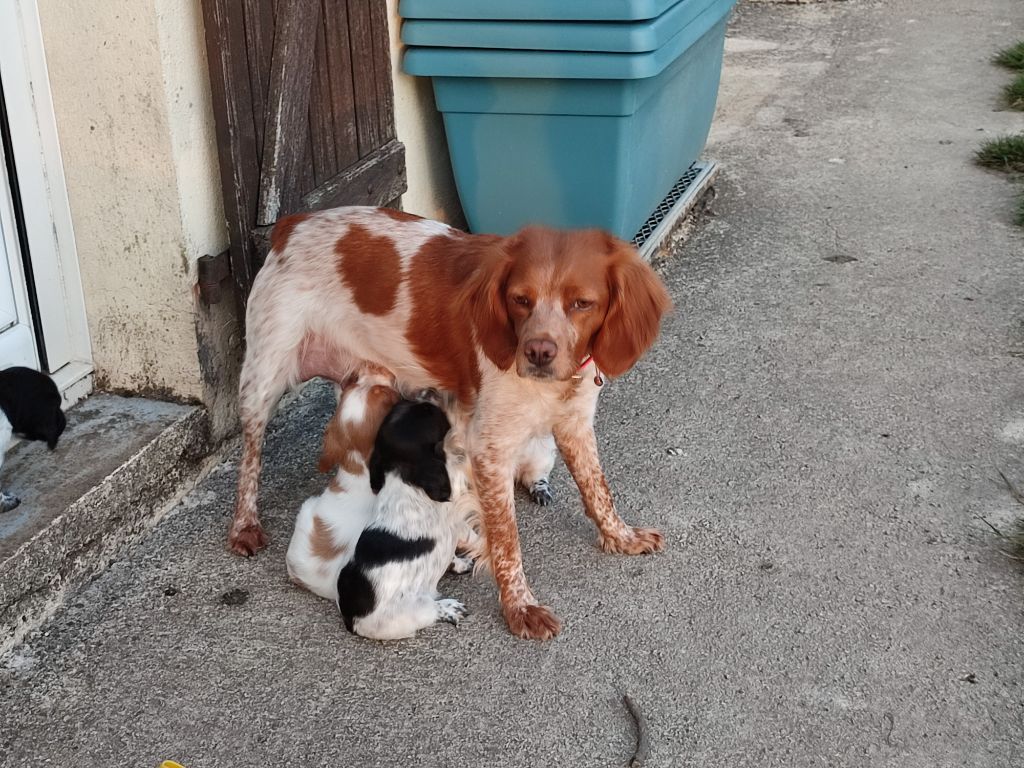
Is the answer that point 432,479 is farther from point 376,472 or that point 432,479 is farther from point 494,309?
point 494,309

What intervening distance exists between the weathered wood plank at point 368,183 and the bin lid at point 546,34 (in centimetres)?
44

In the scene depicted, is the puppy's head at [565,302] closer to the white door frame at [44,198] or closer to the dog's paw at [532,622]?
the dog's paw at [532,622]

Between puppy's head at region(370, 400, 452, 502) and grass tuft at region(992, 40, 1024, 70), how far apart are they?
6.99 meters

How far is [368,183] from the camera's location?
4.07 meters

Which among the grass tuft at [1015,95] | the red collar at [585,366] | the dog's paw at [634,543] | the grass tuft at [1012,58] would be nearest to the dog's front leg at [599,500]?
the dog's paw at [634,543]

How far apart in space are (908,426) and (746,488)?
714 mm

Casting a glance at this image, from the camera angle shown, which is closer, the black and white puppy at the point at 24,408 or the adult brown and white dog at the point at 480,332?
the adult brown and white dog at the point at 480,332

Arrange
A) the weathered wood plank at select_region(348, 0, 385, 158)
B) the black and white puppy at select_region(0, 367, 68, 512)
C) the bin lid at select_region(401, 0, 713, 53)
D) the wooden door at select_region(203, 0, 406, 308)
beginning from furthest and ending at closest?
the bin lid at select_region(401, 0, 713, 53) → the weathered wood plank at select_region(348, 0, 385, 158) → the wooden door at select_region(203, 0, 406, 308) → the black and white puppy at select_region(0, 367, 68, 512)

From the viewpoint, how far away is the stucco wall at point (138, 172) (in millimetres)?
3027

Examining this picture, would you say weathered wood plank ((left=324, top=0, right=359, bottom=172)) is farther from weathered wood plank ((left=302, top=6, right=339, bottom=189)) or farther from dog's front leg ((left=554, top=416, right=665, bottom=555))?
dog's front leg ((left=554, top=416, right=665, bottom=555))

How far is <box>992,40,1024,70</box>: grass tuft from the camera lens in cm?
812

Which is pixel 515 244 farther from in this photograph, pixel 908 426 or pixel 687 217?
pixel 687 217

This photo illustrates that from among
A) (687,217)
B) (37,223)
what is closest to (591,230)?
(37,223)

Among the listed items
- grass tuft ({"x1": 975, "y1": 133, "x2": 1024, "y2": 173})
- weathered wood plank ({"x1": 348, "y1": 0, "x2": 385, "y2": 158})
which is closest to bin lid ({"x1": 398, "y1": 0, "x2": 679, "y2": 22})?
weathered wood plank ({"x1": 348, "y1": 0, "x2": 385, "y2": 158})
